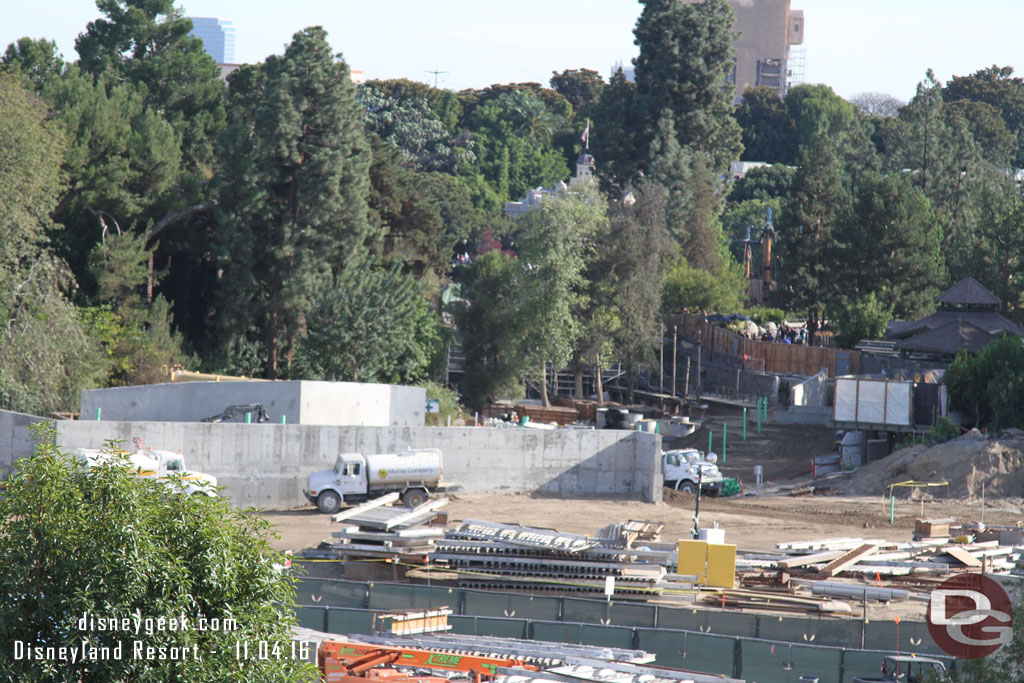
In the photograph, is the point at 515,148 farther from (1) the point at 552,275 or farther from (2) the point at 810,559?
(2) the point at 810,559

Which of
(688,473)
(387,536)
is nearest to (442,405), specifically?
(688,473)

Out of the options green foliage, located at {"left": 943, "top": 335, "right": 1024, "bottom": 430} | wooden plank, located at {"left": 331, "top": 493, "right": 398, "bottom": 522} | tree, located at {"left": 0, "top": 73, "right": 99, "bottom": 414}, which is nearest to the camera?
wooden plank, located at {"left": 331, "top": 493, "right": 398, "bottom": 522}

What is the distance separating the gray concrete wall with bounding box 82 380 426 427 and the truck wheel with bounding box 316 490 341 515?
21.5 ft

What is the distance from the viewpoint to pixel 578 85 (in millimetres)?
175125

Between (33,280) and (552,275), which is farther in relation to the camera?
(552,275)

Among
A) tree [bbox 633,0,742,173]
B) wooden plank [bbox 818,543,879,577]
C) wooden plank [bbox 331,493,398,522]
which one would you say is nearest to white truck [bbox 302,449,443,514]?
wooden plank [bbox 331,493,398,522]

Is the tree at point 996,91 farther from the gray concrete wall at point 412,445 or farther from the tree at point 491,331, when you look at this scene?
the gray concrete wall at point 412,445

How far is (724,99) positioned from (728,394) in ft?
125

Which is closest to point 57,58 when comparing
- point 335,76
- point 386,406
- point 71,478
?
point 335,76

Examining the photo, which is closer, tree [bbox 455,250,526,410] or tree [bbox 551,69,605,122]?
tree [bbox 455,250,526,410]

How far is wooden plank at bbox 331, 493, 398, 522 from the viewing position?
3172cm

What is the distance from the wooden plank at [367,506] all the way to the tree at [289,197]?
20741 mm

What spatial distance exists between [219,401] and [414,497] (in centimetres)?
1005

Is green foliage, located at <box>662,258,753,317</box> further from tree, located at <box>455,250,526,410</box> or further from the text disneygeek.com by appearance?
the text disneygeek.com
